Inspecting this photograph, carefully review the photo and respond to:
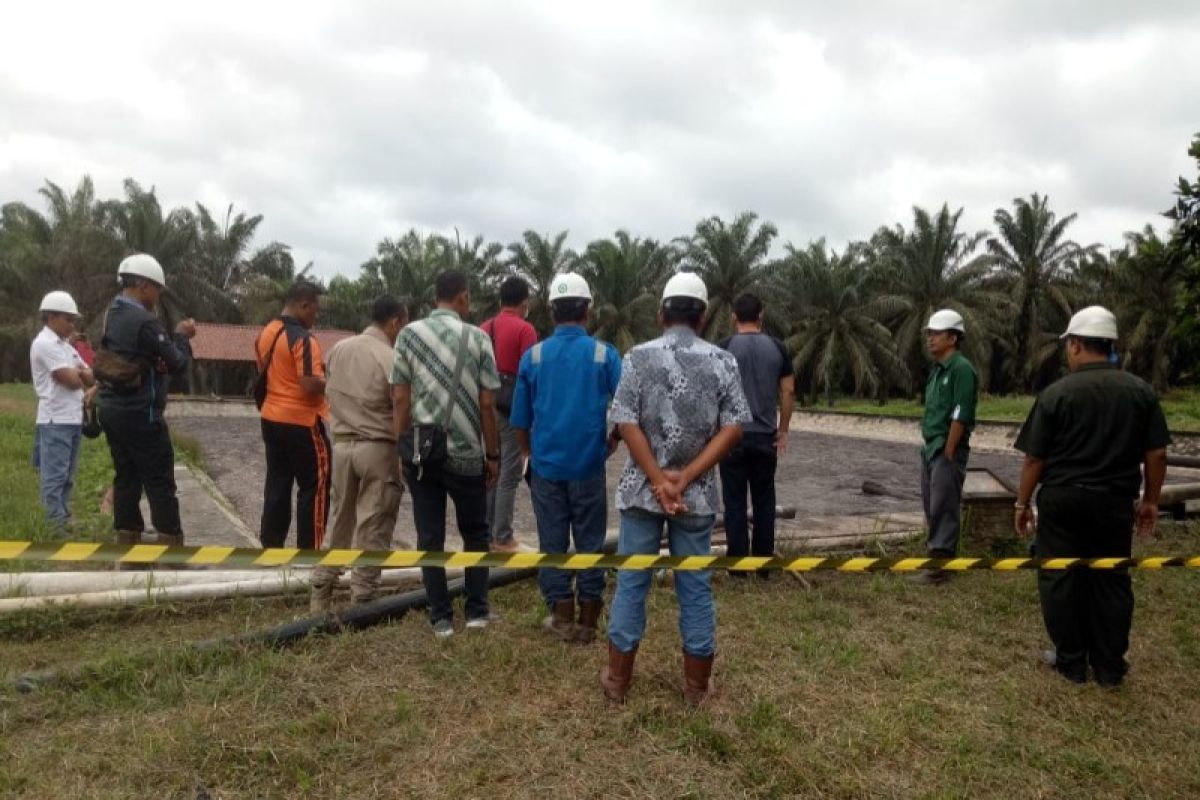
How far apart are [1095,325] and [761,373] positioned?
5.75ft

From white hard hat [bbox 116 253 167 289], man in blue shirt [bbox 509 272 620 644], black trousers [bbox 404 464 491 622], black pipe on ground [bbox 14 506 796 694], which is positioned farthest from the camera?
white hard hat [bbox 116 253 167 289]

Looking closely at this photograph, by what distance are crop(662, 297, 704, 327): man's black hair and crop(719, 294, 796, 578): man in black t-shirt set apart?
1.61 meters

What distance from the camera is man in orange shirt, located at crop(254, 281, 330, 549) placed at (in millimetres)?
4621

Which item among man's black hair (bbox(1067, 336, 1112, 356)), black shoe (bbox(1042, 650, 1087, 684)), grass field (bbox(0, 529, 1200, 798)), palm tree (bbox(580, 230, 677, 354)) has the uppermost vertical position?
palm tree (bbox(580, 230, 677, 354))

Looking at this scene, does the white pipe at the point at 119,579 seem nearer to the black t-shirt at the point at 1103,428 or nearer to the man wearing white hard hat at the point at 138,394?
the man wearing white hard hat at the point at 138,394

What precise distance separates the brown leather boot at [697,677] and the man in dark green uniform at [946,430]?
2.57 m

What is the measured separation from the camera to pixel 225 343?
3164 cm

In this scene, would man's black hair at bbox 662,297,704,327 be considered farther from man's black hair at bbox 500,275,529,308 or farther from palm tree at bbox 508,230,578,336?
palm tree at bbox 508,230,578,336

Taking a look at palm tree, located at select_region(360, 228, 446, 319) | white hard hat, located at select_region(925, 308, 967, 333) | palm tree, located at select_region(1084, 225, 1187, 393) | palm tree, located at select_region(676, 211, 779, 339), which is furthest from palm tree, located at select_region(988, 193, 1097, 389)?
white hard hat, located at select_region(925, 308, 967, 333)

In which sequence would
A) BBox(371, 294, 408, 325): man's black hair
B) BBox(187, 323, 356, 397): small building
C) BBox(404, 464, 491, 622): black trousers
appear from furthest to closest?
BBox(187, 323, 356, 397): small building → BBox(371, 294, 408, 325): man's black hair → BBox(404, 464, 491, 622): black trousers

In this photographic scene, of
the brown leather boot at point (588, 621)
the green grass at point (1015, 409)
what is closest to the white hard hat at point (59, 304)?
the brown leather boot at point (588, 621)

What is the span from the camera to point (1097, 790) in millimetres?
2854

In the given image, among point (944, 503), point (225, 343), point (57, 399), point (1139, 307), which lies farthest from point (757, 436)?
point (1139, 307)

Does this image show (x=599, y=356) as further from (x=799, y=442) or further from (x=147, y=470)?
(x=799, y=442)
